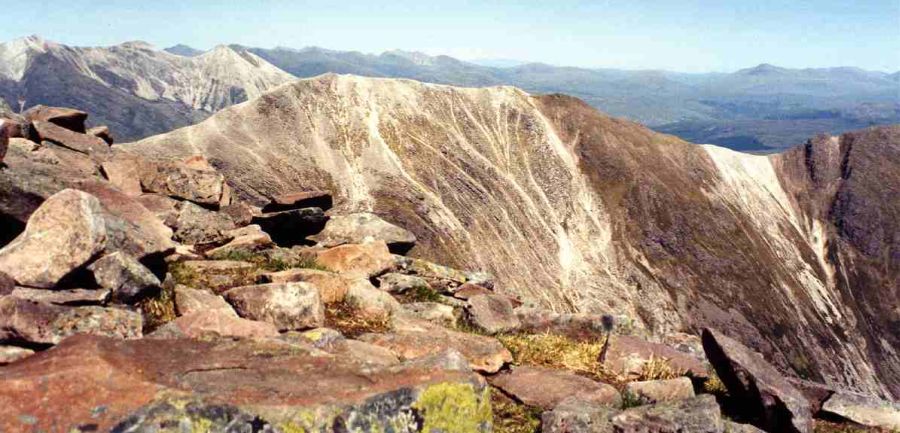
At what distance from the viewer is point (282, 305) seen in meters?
10.7

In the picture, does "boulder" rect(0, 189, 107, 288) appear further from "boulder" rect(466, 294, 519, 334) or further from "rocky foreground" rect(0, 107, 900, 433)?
"boulder" rect(466, 294, 519, 334)

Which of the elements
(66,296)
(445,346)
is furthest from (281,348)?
(445,346)

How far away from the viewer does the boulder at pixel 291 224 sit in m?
22.5

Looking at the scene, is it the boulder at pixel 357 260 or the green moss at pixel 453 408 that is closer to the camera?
the green moss at pixel 453 408

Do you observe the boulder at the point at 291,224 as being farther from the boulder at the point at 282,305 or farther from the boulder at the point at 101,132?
the boulder at the point at 282,305

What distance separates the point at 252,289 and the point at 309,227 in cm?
1229

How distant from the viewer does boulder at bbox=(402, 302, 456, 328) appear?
14.4m

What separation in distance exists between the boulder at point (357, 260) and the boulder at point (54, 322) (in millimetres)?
8170

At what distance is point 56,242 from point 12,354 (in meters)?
2.85

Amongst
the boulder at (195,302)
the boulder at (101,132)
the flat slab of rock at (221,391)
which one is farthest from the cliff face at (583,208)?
the flat slab of rock at (221,391)

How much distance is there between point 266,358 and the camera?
7.10 m

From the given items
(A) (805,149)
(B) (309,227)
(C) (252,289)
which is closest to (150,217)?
(C) (252,289)

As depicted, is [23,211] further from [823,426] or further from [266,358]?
[823,426]

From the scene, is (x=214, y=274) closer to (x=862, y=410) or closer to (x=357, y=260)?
(x=357, y=260)
